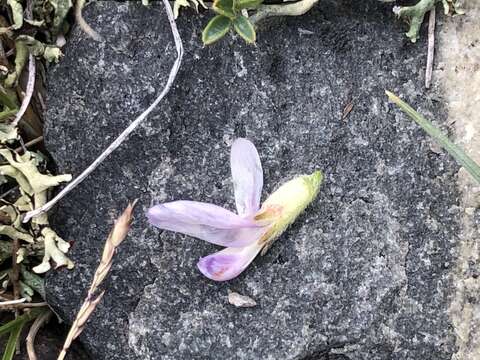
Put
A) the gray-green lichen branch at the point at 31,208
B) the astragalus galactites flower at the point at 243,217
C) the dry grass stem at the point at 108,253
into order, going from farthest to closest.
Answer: the gray-green lichen branch at the point at 31,208 → the astragalus galactites flower at the point at 243,217 → the dry grass stem at the point at 108,253

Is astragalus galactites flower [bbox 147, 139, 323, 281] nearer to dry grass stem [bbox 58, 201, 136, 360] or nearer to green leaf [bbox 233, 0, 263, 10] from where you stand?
dry grass stem [bbox 58, 201, 136, 360]

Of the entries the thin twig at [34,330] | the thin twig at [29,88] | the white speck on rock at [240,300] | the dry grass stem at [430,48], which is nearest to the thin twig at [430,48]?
the dry grass stem at [430,48]

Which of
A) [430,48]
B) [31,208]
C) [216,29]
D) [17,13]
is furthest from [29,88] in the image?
[430,48]

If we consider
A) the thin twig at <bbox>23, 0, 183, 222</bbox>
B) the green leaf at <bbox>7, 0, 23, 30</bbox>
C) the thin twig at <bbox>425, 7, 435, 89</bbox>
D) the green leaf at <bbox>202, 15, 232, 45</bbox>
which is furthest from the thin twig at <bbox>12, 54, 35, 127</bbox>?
the thin twig at <bbox>425, 7, 435, 89</bbox>

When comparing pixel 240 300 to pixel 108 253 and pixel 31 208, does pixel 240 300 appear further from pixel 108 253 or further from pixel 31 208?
pixel 31 208

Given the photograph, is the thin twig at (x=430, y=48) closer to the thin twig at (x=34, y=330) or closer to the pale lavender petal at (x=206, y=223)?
the pale lavender petal at (x=206, y=223)

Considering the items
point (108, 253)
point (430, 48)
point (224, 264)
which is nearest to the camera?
point (108, 253)
